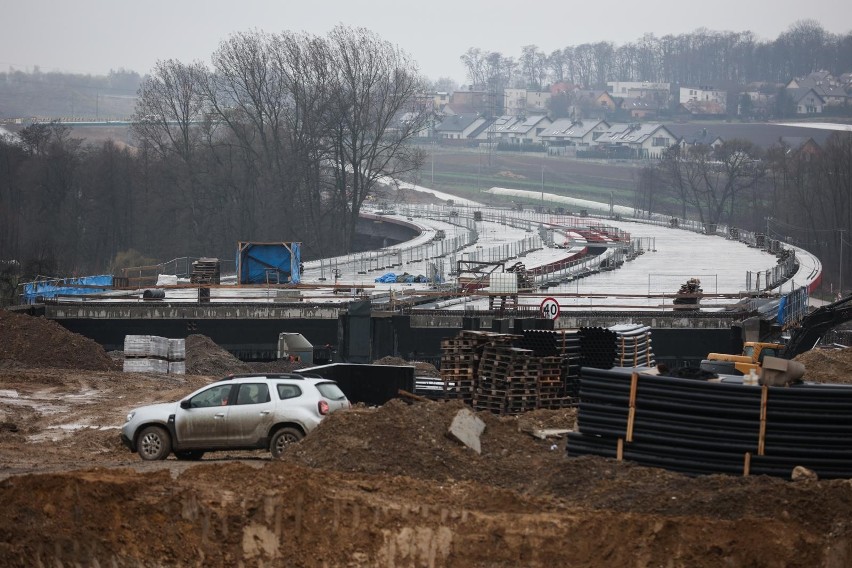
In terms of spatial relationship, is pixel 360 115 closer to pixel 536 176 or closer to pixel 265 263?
pixel 265 263

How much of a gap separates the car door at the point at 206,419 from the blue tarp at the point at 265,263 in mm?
39038

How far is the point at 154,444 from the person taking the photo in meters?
18.2

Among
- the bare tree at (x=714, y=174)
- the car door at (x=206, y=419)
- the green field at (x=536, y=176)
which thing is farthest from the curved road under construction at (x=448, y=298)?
the green field at (x=536, y=176)

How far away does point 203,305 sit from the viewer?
48.1 m

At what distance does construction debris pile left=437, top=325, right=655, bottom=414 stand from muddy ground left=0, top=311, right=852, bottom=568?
4561 millimetres

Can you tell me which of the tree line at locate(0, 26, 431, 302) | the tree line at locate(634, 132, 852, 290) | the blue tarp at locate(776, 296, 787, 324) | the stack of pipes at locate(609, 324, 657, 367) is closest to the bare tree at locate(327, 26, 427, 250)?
the tree line at locate(0, 26, 431, 302)

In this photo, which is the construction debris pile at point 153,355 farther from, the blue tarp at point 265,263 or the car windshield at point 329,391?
the blue tarp at point 265,263

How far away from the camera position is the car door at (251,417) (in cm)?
1784

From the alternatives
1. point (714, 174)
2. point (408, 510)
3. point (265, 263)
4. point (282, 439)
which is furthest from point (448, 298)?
point (714, 174)

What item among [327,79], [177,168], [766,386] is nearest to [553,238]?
[327,79]

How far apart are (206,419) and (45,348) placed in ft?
54.5

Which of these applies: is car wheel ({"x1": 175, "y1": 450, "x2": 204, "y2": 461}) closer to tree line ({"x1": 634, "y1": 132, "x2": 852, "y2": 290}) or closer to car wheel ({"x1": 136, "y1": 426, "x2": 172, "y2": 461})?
car wheel ({"x1": 136, "y1": 426, "x2": 172, "y2": 461})

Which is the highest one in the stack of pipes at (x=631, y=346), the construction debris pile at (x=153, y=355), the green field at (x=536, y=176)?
the stack of pipes at (x=631, y=346)

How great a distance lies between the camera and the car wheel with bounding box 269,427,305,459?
17.7 meters
